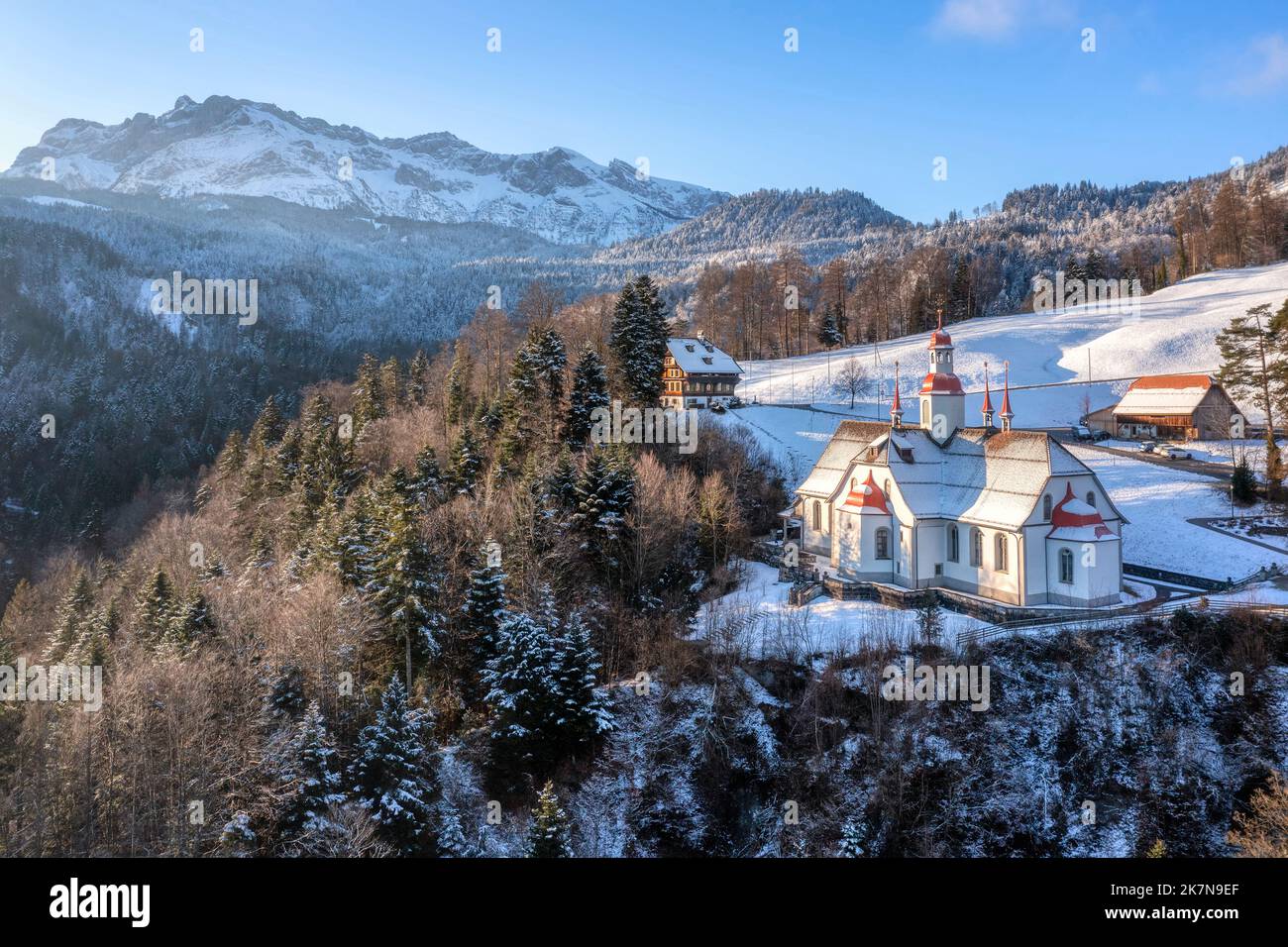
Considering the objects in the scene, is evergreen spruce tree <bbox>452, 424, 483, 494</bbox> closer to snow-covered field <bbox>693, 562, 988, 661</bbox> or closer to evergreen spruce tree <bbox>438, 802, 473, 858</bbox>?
snow-covered field <bbox>693, 562, 988, 661</bbox>

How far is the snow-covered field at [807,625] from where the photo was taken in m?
29.3

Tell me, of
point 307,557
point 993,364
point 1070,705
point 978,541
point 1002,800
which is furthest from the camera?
point 993,364

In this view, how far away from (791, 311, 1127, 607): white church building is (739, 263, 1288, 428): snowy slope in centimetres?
2436

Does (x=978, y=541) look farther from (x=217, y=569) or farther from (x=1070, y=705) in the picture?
(x=217, y=569)

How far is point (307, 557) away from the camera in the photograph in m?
36.9

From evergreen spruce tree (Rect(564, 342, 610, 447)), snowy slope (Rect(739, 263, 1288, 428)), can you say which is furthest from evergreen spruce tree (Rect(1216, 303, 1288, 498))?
evergreen spruce tree (Rect(564, 342, 610, 447))

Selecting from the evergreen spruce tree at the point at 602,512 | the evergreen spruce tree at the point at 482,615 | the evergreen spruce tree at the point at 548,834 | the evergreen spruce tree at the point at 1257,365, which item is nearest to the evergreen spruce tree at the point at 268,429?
the evergreen spruce tree at the point at 482,615

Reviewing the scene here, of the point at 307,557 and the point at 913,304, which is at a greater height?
the point at 913,304

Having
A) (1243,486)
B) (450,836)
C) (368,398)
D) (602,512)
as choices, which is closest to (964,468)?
(1243,486)

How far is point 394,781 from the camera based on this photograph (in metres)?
23.6

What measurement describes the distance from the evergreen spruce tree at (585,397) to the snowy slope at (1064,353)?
78.4ft

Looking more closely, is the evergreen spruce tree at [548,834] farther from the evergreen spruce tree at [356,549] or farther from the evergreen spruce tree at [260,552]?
the evergreen spruce tree at [260,552]

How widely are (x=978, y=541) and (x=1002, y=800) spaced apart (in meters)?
11.8

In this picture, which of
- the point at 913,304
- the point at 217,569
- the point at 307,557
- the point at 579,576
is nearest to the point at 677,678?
the point at 579,576
